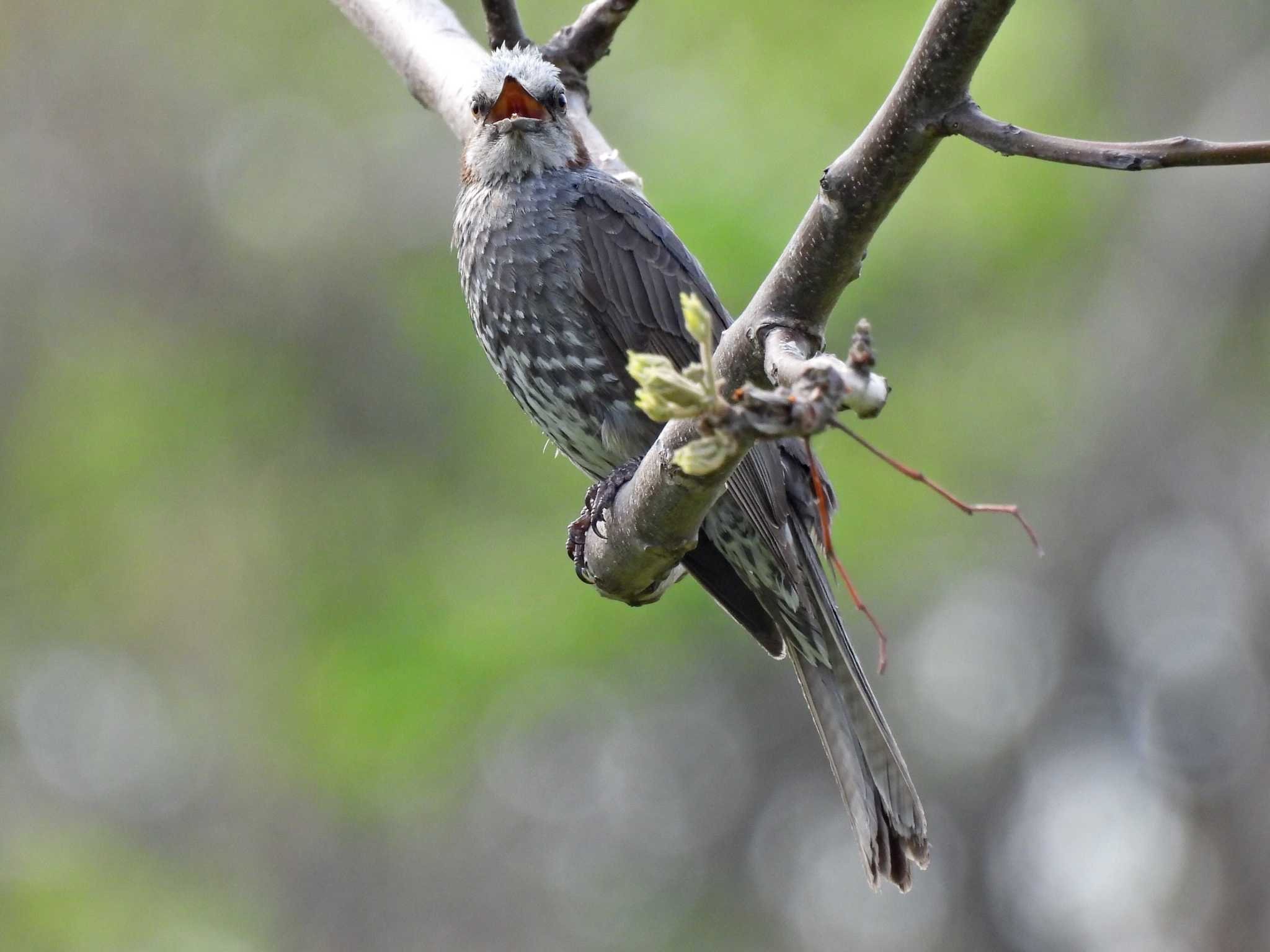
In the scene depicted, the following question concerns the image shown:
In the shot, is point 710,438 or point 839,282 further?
point 839,282

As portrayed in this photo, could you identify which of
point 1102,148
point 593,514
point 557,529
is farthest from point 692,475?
point 557,529

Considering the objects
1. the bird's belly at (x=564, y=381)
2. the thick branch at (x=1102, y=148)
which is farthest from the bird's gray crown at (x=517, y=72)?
the thick branch at (x=1102, y=148)

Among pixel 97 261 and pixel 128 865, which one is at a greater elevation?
pixel 97 261

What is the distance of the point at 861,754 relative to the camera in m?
4.01

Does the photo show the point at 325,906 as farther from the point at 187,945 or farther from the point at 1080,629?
the point at 1080,629

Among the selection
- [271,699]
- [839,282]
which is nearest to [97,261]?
[271,699]

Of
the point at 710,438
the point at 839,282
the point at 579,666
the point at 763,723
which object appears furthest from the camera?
the point at 763,723

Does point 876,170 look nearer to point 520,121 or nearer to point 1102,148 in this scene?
point 1102,148

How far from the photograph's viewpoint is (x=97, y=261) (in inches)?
456

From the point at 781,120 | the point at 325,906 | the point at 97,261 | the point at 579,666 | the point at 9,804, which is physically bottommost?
the point at 325,906

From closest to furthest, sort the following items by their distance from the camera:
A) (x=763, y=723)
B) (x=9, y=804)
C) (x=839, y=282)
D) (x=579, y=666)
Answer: (x=839, y=282) < (x=579, y=666) < (x=763, y=723) < (x=9, y=804)

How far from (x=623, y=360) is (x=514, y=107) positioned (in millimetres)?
839

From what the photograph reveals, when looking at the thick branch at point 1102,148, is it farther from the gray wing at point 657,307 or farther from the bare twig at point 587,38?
the bare twig at point 587,38

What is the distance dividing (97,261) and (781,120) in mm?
5299
